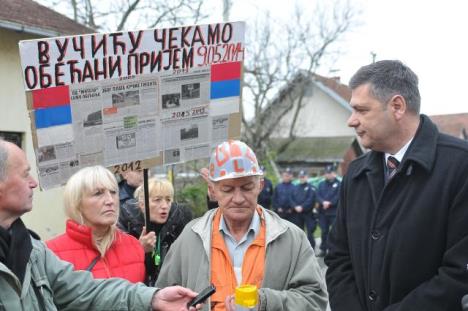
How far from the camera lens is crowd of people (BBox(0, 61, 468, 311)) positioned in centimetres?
243

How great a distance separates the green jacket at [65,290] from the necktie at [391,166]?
1355mm

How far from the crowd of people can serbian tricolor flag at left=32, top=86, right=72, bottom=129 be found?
2.29 ft

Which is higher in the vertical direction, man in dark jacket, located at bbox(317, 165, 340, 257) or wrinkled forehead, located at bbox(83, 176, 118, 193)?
wrinkled forehead, located at bbox(83, 176, 118, 193)

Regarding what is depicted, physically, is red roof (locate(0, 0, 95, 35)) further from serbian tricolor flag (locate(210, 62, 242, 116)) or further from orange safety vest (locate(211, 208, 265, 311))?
orange safety vest (locate(211, 208, 265, 311))

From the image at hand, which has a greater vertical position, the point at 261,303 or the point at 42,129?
the point at 42,129

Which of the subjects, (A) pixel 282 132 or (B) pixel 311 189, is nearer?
(B) pixel 311 189

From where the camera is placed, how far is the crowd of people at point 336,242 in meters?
2.43

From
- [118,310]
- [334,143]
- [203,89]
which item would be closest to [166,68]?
[203,89]

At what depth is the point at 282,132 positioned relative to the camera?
33.3 m

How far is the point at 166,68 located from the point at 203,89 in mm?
319

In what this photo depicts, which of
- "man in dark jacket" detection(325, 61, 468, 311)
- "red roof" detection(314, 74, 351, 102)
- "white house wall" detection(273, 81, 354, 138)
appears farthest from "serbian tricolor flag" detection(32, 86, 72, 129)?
"red roof" detection(314, 74, 351, 102)

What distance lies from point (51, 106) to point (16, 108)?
303 inches

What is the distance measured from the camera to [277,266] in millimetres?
2797

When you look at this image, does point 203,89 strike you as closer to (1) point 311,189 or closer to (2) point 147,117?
(2) point 147,117
